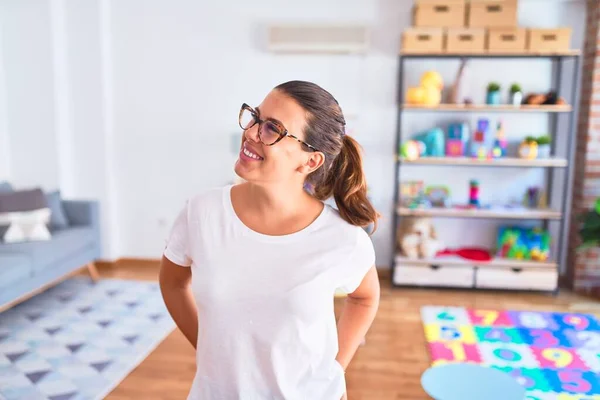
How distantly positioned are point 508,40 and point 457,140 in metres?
0.82

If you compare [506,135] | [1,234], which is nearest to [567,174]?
[506,135]

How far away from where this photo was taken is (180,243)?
1151 millimetres

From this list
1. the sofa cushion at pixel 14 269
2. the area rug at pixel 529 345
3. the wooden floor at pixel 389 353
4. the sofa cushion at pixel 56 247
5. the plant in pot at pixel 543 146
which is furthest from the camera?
the plant in pot at pixel 543 146

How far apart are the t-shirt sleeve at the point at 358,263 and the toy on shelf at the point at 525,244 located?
3.67 m

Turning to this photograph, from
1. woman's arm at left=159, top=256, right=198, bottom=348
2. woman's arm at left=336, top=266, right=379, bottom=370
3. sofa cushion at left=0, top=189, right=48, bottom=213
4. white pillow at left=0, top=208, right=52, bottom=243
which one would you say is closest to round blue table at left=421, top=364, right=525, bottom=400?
woman's arm at left=336, top=266, right=379, bottom=370

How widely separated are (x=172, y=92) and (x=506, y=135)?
2.80 m

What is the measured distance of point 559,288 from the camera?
182 inches

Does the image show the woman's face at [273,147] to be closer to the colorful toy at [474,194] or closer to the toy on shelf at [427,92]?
the toy on shelf at [427,92]

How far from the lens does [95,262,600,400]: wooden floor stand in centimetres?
286

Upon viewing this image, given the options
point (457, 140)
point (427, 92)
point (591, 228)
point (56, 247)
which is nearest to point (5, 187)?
point (56, 247)

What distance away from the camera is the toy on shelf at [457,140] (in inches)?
174

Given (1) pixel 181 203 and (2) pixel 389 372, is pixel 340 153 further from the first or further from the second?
(1) pixel 181 203

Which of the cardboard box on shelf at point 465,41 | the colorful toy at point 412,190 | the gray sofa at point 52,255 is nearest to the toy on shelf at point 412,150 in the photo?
the colorful toy at point 412,190

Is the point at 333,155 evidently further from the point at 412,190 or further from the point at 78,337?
the point at 412,190
